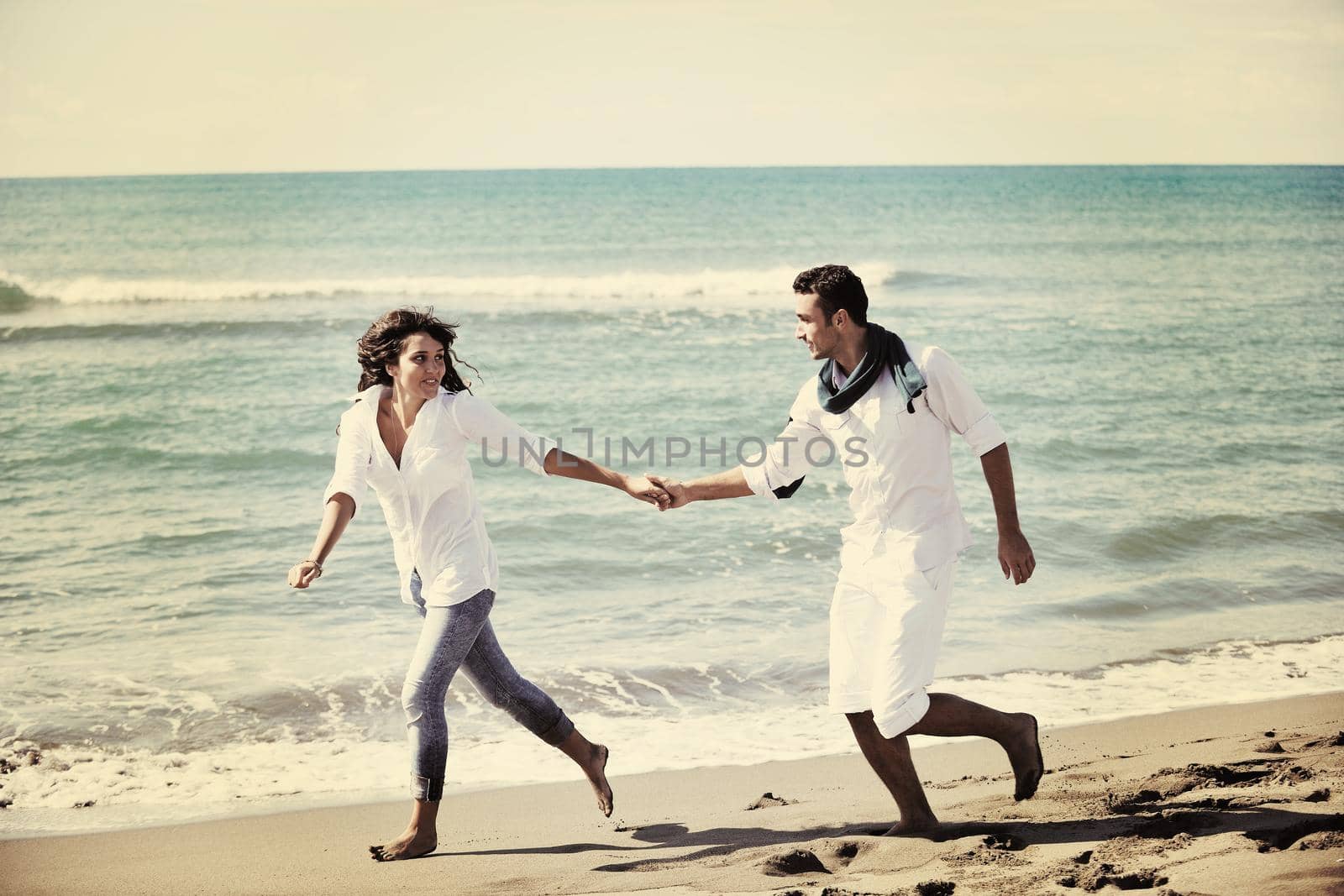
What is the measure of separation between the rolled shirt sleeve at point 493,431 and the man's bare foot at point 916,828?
164cm

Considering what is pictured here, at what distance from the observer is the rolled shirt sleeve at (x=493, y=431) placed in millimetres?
3891

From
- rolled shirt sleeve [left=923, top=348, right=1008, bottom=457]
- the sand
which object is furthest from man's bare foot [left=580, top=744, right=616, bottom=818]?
rolled shirt sleeve [left=923, top=348, right=1008, bottom=457]

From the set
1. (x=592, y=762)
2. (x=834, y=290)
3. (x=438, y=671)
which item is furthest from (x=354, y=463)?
(x=834, y=290)

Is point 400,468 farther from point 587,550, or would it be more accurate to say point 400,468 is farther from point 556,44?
point 556,44

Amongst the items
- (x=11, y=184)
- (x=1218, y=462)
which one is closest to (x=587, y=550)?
(x=1218, y=462)

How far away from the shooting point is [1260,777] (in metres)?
4.08

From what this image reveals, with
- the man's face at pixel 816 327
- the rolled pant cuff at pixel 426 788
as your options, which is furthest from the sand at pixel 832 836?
the man's face at pixel 816 327

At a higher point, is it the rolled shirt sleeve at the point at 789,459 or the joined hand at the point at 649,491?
the rolled shirt sleeve at the point at 789,459

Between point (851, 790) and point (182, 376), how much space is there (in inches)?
537

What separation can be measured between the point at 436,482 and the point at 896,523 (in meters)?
1.50

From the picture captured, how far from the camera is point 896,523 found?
3.74 metres

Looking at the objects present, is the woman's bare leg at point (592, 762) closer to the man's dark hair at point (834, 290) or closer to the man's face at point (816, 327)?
the man's face at point (816, 327)

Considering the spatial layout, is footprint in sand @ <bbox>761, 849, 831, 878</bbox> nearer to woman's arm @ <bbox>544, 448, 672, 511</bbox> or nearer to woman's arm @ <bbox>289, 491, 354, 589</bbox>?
woman's arm @ <bbox>544, 448, 672, 511</bbox>

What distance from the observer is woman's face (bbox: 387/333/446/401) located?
3.89 meters
